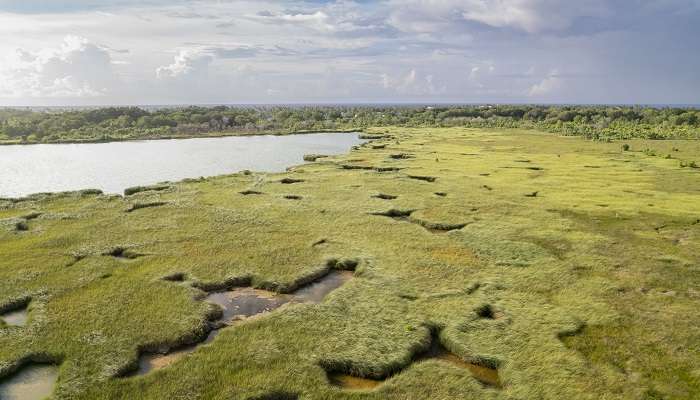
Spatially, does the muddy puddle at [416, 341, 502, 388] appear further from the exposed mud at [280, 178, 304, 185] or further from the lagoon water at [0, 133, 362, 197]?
the lagoon water at [0, 133, 362, 197]

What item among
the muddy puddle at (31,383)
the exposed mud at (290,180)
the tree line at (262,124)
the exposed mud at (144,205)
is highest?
the tree line at (262,124)

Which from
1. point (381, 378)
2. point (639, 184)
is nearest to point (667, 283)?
point (381, 378)

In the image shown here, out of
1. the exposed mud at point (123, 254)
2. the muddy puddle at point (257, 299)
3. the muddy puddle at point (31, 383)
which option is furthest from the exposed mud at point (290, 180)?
→ the muddy puddle at point (31, 383)

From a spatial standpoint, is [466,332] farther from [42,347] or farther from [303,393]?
[42,347]

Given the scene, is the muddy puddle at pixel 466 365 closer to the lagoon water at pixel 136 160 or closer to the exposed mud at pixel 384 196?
the exposed mud at pixel 384 196

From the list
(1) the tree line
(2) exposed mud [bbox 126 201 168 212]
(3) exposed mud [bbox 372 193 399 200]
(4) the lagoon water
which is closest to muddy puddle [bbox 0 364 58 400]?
(2) exposed mud [bbox 126 201 168 212]

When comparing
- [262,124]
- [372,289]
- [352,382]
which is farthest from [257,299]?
[262,124]
